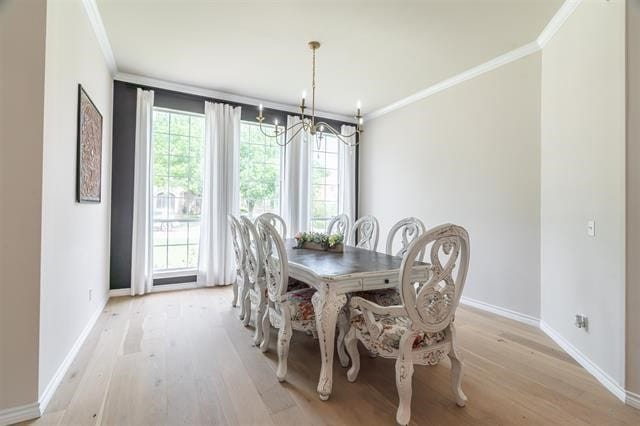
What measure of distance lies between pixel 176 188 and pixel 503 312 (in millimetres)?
4414

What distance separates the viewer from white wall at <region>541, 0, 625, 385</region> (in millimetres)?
1973

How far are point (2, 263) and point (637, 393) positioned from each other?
12.2 ft

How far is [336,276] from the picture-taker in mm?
1831

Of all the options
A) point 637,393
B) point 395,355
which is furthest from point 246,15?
point 637,393

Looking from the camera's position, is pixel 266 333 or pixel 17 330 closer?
pixel 17 330

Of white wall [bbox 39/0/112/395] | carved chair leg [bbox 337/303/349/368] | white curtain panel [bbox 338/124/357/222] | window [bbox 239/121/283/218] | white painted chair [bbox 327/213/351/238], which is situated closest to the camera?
white wall [bbox 39/0/112/395]

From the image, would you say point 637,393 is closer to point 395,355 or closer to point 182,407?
point 395,355

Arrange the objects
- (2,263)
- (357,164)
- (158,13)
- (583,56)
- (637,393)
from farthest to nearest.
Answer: (357,164) → (158,13) → (583,56) → (637,393) → (2,263)

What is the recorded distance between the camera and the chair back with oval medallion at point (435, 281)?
4.95 feet

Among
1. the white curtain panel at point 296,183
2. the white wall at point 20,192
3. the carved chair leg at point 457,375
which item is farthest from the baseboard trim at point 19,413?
the white curtain panel at point 296,183

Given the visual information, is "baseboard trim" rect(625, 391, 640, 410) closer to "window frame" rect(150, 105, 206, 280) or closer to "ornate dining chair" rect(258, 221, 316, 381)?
"ornate dining chair" rect(258, 221, 316, 381)

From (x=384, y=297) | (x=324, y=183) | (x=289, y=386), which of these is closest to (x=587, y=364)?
(x=384, y=297)

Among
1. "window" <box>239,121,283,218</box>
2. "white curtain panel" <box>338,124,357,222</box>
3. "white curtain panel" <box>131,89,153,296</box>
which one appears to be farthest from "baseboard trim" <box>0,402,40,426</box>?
"white curtain panel" <box>338,124,357,222</box>

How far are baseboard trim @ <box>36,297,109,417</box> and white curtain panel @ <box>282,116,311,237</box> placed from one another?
2729mm
